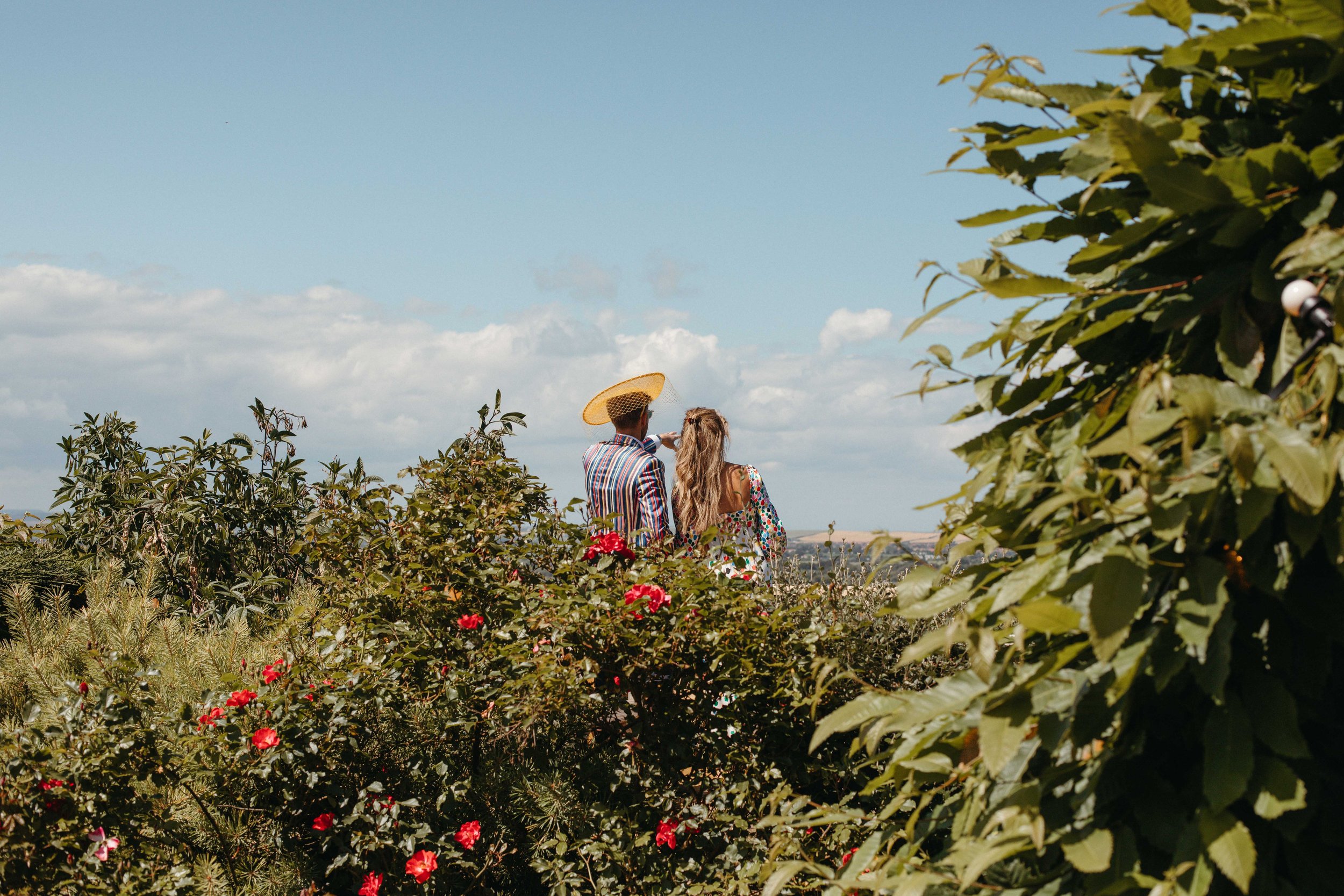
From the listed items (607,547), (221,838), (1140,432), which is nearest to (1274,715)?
(1140,432)

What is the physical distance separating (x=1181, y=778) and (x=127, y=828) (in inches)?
106

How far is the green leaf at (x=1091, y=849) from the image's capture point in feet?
3.75

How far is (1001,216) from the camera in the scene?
1.39 metres

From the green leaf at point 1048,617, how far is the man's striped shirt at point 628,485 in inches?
149

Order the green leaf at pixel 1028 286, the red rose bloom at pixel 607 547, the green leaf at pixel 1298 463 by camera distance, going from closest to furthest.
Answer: the green leaf at pixel 1298 463
the green leaf at pixel 1028 286
the red rose bloom at pixel 607 547

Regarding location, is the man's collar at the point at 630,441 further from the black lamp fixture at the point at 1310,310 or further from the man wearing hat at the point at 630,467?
the black lamp fixture at the point at 1310,310

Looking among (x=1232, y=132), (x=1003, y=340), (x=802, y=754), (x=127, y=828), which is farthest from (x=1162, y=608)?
(x=127, y=828)

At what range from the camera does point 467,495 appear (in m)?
3.63

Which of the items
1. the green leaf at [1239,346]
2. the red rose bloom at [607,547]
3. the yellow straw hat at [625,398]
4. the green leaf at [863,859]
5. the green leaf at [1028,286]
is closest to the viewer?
the green leaf at [1239,346]

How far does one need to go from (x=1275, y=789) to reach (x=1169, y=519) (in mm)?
344

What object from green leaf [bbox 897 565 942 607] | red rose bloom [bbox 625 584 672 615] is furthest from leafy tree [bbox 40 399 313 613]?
green leaf [bbox 897 565 942 607]

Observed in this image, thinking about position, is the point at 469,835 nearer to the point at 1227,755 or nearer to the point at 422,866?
the point at 422,866

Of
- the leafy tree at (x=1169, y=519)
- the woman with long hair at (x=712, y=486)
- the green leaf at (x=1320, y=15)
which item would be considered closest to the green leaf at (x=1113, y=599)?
the leafy tree at (x=1169, y=519)

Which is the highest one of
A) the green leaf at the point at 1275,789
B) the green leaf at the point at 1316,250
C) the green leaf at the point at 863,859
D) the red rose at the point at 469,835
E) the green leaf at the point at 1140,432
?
the green leaf at the point at 1316,250
